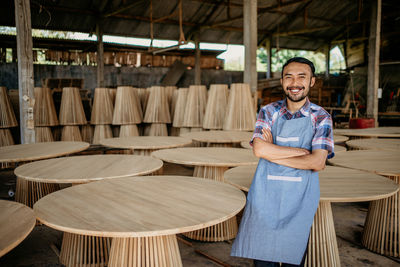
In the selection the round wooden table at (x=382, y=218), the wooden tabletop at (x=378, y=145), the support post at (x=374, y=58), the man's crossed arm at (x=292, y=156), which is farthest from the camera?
the support post at (x=374, y=58)

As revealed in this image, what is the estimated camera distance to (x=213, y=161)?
269cm

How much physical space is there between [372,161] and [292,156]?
5.29 ft

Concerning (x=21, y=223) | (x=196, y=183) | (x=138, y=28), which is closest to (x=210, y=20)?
(x=138, y=28)

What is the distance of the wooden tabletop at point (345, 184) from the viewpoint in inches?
70.1

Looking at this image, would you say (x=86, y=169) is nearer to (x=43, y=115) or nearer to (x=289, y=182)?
(x=289, y=182)

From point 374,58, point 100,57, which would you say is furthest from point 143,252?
point 100,57

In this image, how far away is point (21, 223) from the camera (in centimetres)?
138

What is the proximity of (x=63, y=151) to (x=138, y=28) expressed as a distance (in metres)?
9.67

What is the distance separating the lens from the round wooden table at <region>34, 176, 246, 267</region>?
4.50ft

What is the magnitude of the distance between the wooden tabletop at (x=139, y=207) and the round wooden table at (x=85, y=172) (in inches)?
7.9

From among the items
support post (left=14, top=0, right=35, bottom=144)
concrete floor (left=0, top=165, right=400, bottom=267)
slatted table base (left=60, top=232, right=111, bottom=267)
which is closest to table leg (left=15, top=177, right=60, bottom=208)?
concrete floor (left=0, top=165, right=400, bottom=267)

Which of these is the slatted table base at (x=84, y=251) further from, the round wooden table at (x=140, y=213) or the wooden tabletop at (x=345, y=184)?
the wooden tabletop at (x=345, y=184)

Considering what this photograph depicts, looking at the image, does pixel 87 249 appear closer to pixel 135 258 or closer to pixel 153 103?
pixel 135 258

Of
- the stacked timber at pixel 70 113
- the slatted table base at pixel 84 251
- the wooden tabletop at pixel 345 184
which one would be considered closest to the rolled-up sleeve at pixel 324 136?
the wooden tabletop at pixel 345 184
